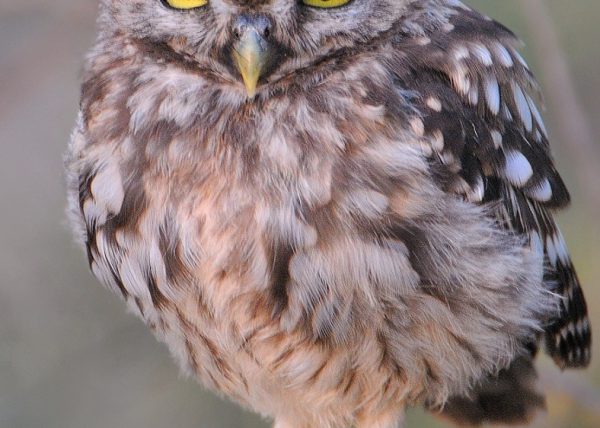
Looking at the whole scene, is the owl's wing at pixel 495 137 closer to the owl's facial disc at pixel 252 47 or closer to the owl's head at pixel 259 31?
the owl's head at pixel 259 31

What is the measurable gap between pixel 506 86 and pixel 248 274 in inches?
44.2

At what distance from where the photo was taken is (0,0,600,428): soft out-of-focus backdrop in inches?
242

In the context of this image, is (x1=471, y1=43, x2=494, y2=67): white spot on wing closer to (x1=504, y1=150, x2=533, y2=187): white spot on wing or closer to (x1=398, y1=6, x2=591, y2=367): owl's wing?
(x1=398, y1=6, x2=591, y2=367): owl's wing

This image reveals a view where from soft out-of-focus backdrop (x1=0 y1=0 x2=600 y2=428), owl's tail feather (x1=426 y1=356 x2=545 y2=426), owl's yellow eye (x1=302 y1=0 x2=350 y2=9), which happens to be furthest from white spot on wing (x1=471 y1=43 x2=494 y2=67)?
soft out-of-focus backdrop (x1=0 y1=0 x2=600 y2=428)

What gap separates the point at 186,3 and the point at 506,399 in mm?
2061

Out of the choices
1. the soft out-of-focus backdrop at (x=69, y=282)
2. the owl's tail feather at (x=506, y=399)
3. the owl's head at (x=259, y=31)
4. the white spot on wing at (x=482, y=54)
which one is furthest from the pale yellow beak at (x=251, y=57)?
the soft out-of-focus backdrop at (x=69, y=282)

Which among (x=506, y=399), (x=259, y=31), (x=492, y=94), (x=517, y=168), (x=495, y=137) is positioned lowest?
(x=506, y=399)

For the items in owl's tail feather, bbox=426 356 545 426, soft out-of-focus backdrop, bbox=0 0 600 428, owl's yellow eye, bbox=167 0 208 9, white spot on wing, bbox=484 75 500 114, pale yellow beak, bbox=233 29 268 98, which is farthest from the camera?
soft out-of-focus backdrop, bbox=0 0 600 428

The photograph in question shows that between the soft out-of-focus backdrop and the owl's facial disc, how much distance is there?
2042mm

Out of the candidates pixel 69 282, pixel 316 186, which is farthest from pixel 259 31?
pixel 69 282

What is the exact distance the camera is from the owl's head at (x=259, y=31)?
3.89 m

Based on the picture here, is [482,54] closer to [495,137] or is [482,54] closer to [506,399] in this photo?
[495,137]

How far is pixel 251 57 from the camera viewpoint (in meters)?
3.85

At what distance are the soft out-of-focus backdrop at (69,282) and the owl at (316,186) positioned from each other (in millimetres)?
1659
